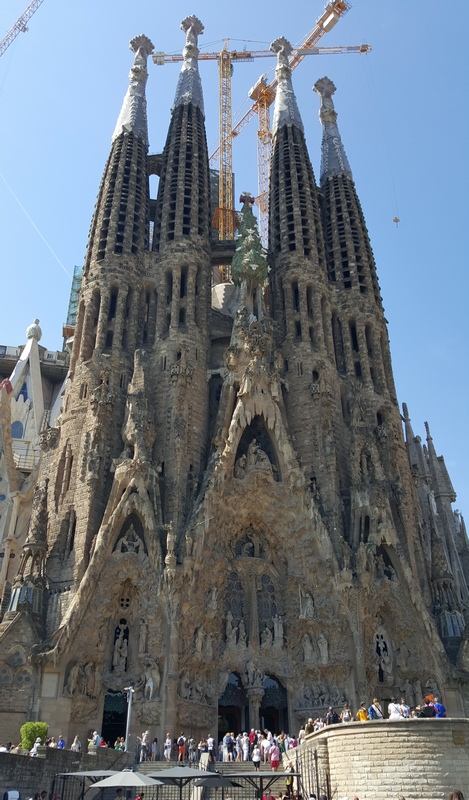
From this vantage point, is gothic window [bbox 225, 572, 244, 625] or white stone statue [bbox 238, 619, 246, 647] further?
gothic window [bbox 225, 572, 244, 625]

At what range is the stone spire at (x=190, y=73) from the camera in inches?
1679

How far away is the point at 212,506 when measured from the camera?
27.0 m

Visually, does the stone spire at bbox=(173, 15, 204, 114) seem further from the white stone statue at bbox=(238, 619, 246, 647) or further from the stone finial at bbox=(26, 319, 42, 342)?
the white stone statue at bbox=(238, 619, 246, 647)

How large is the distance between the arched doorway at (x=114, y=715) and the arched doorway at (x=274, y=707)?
5.41 metres

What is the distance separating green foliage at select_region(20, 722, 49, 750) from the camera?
19.2 m

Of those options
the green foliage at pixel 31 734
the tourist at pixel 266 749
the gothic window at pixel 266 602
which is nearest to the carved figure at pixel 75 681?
the green foliage at pixel 31 734

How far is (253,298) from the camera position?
34500 mm

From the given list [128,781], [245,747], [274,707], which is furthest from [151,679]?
[128,781]

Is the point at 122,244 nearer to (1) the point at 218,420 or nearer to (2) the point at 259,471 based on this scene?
(1) the point at 218,420

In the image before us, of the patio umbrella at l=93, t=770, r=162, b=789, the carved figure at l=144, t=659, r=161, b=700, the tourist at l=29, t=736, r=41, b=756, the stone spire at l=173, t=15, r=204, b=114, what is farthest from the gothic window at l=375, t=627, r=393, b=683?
the stone spire at l=173, t=15, r=204, b=114

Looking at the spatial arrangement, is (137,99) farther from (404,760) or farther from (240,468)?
(404,760)

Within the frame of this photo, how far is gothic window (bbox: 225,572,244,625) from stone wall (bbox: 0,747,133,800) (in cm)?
926

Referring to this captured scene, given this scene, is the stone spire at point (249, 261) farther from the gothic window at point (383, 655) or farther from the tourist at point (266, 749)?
the tourist at point (266, 749)

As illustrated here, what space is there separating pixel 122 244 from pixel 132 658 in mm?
19369
